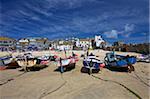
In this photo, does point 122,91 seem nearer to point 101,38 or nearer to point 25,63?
point 25,63

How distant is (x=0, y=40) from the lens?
92.7 m

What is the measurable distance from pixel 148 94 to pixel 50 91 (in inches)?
256

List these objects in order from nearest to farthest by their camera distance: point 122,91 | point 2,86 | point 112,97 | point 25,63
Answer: point 112,97 < point 122,91 < point 2,86 < point 25,63

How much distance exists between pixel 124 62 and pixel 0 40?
8522cm

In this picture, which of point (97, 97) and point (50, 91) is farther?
point (50, 91)

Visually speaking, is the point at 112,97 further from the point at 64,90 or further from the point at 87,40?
the point at 87,40

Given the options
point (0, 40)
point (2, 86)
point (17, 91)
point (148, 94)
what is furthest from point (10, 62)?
point (0, 40)

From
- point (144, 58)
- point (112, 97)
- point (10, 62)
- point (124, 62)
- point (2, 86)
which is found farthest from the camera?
point (144, 58)

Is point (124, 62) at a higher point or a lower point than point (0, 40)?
lower

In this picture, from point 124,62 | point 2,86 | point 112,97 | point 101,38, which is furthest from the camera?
point 101,38

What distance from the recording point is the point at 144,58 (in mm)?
31266

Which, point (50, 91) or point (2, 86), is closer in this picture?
point (50, 91)

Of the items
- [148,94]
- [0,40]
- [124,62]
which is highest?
[0,40]

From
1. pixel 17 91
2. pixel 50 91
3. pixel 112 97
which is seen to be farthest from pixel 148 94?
pixel 17 91
